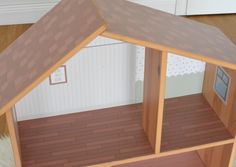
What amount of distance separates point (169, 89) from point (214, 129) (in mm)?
273

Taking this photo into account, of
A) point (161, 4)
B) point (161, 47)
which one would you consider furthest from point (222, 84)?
point (161, 4)

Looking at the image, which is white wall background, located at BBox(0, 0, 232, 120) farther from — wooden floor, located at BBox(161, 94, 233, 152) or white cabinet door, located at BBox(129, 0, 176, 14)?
white cabinet door, located at BBox(129, 0, 176, 14)

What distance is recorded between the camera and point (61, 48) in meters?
0.99

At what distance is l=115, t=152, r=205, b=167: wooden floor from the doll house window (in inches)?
14.3

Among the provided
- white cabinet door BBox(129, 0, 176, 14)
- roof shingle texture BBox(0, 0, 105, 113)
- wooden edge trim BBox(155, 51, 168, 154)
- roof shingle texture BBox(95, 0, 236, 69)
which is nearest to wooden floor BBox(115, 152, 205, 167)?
wooden edge trim BBox(155, 51, 168, 154)

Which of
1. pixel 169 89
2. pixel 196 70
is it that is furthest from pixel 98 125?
pixel 196 70

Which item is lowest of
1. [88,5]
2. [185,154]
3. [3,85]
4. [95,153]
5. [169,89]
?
[185,154]

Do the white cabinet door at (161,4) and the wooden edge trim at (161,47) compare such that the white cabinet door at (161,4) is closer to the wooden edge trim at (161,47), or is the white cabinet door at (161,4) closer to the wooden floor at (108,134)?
the wooden floor at (108,134)

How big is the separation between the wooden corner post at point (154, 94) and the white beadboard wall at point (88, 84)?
184 millimetres

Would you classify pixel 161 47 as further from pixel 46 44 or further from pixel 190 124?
pixel 190 124

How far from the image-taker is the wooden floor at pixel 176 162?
161 cm

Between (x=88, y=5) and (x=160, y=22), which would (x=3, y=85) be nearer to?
(x=88, y=5)

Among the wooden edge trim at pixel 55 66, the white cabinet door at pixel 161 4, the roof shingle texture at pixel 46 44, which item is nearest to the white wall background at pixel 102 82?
the roof shingle texture at pixel 46 44

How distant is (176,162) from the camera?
162 centimetres
